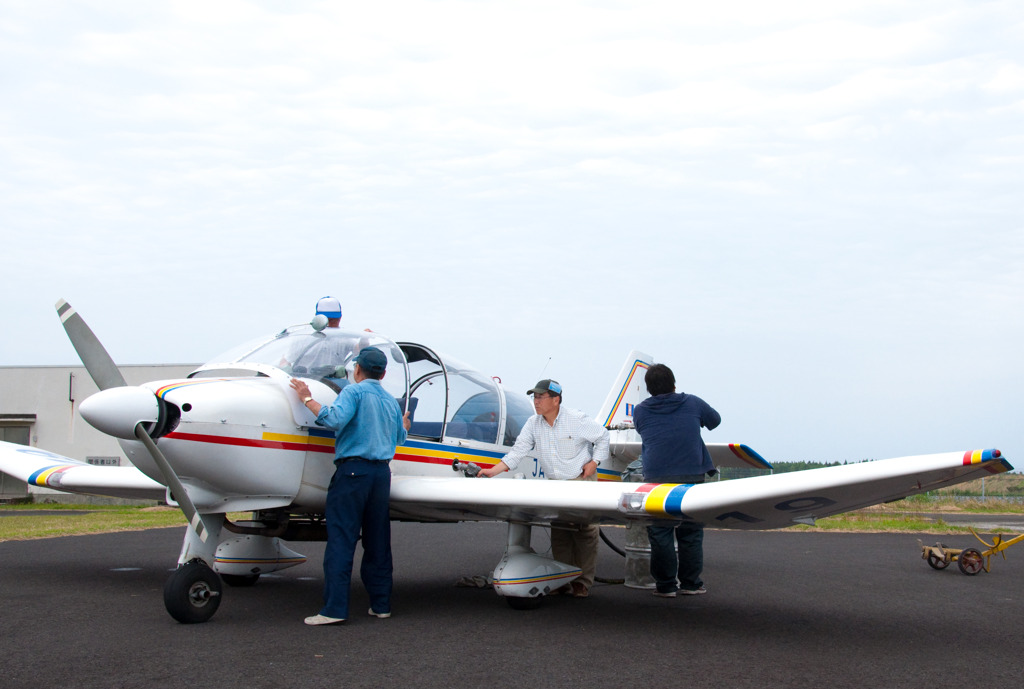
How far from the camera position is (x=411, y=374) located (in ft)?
24.9

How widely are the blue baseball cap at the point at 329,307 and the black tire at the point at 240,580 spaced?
241 centimetres

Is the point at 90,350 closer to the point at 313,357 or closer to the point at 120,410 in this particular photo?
the point at 120,410

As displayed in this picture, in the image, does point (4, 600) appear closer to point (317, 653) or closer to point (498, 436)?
point (317, 653)

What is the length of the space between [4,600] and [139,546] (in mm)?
4996

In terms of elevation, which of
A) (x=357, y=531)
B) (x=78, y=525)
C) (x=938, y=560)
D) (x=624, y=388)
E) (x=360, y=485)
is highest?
(x=624, y=388)

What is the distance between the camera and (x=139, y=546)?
11227mm

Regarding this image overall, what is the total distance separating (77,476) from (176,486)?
3368 millimetres

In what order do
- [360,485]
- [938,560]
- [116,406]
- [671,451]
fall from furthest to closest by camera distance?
[938,560] < [671,451] < [360,485] < [116,406]

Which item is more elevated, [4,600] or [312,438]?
[312,438]

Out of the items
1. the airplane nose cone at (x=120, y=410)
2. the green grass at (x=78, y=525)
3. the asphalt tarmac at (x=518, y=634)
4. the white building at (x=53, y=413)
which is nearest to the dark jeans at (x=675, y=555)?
the asphalt tarmac at (x=518, y=634)

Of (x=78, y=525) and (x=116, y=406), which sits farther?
(x=78, y=525)

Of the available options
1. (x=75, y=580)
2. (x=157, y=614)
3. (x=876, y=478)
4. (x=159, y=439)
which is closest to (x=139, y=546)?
(x=75, y=580)

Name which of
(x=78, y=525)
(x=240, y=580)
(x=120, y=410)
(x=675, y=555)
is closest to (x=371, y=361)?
(x=120, y=410)

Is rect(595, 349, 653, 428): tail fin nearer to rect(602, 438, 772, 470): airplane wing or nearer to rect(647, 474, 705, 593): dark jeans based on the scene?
rect(602, 438, 772, 470): airplane wing
